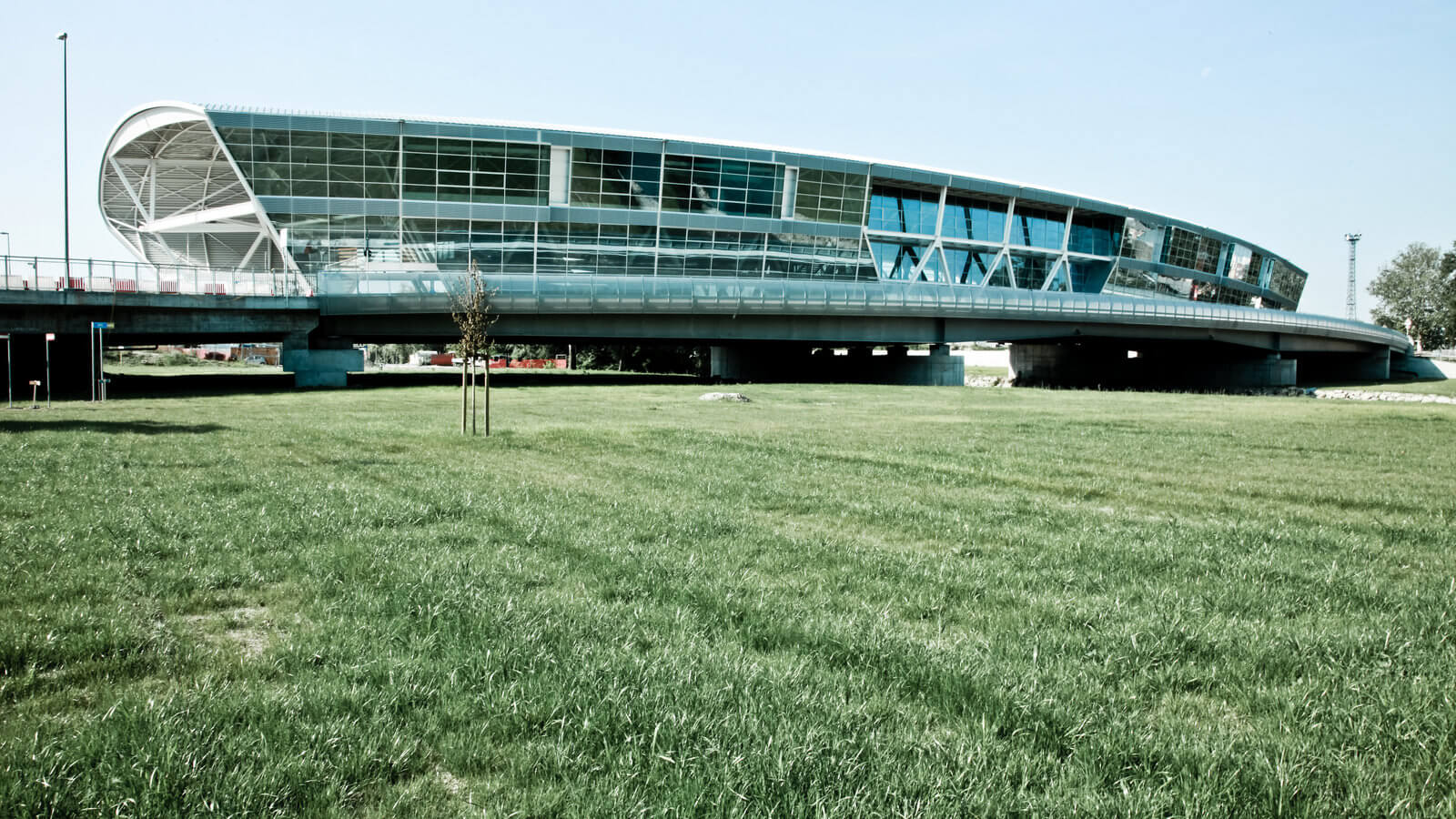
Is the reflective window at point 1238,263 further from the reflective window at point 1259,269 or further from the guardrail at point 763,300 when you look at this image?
the guardrail at point 763,300

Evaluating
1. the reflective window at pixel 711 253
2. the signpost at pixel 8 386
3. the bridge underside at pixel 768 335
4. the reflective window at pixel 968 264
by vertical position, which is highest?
the reflective window at pixel 968 264

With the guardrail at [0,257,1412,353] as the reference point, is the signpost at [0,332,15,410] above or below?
below

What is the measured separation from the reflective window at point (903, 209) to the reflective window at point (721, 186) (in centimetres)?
1271

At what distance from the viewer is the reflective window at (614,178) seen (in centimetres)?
5775

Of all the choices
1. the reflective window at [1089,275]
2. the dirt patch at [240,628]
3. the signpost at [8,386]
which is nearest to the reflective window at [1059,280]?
the reflective window at [1089,275]

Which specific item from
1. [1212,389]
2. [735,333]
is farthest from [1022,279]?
[735,333]

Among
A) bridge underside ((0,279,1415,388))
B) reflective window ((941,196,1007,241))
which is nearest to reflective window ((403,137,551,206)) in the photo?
bridge underside ((0,279,1415,388))

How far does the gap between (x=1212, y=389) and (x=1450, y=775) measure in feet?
249

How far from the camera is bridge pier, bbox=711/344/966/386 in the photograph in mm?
59866

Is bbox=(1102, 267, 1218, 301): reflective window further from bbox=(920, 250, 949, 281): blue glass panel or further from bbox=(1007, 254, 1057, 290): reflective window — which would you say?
bbox=(920, 250, 949, 281): blue glass panel

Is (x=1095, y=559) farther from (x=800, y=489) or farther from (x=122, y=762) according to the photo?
(x=122, y=762)

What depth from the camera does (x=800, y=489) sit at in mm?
10008

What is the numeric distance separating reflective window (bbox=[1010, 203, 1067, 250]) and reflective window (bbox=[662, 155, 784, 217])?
1167 inches

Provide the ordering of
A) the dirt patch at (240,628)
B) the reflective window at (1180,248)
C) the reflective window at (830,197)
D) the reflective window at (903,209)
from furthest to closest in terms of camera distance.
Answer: the reflective window at (1180,248) < the reflective window at (903,209) < the reflective window at (830,197) < the dirt patch at (240,628)
